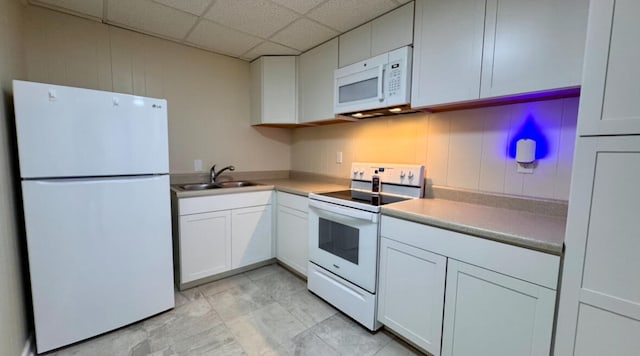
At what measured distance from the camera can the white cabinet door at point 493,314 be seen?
1.07m

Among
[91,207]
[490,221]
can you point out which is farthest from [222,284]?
[490,221]

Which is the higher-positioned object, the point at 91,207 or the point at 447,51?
the point at 447,51

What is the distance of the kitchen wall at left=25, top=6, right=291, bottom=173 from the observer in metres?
1.94

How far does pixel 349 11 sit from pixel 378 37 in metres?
0.28

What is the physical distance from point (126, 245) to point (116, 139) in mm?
697

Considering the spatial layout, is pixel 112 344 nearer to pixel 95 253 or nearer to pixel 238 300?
pixel 95 253

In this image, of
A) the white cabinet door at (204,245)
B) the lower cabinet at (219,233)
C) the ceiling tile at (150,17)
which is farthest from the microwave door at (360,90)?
the white cabinet door at (204,245)

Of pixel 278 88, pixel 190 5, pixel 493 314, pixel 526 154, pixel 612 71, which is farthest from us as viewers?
pixel 278 88

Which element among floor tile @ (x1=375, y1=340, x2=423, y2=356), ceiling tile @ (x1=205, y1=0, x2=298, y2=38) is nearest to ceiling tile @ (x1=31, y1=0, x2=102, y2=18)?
ceiling tile @ (x1=205, y1=0, x2=298, y2=38)

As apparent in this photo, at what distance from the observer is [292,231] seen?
2496mm

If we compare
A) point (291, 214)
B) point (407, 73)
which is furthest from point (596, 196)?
point (291, 214)

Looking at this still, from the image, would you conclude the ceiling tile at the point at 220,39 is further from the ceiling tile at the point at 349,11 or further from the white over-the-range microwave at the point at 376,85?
the white over-the-range microwave at the point at 376,85

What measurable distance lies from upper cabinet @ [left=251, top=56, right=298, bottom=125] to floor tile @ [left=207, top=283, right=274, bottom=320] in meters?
1.69

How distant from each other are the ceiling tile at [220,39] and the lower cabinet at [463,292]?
2023 millimetres
